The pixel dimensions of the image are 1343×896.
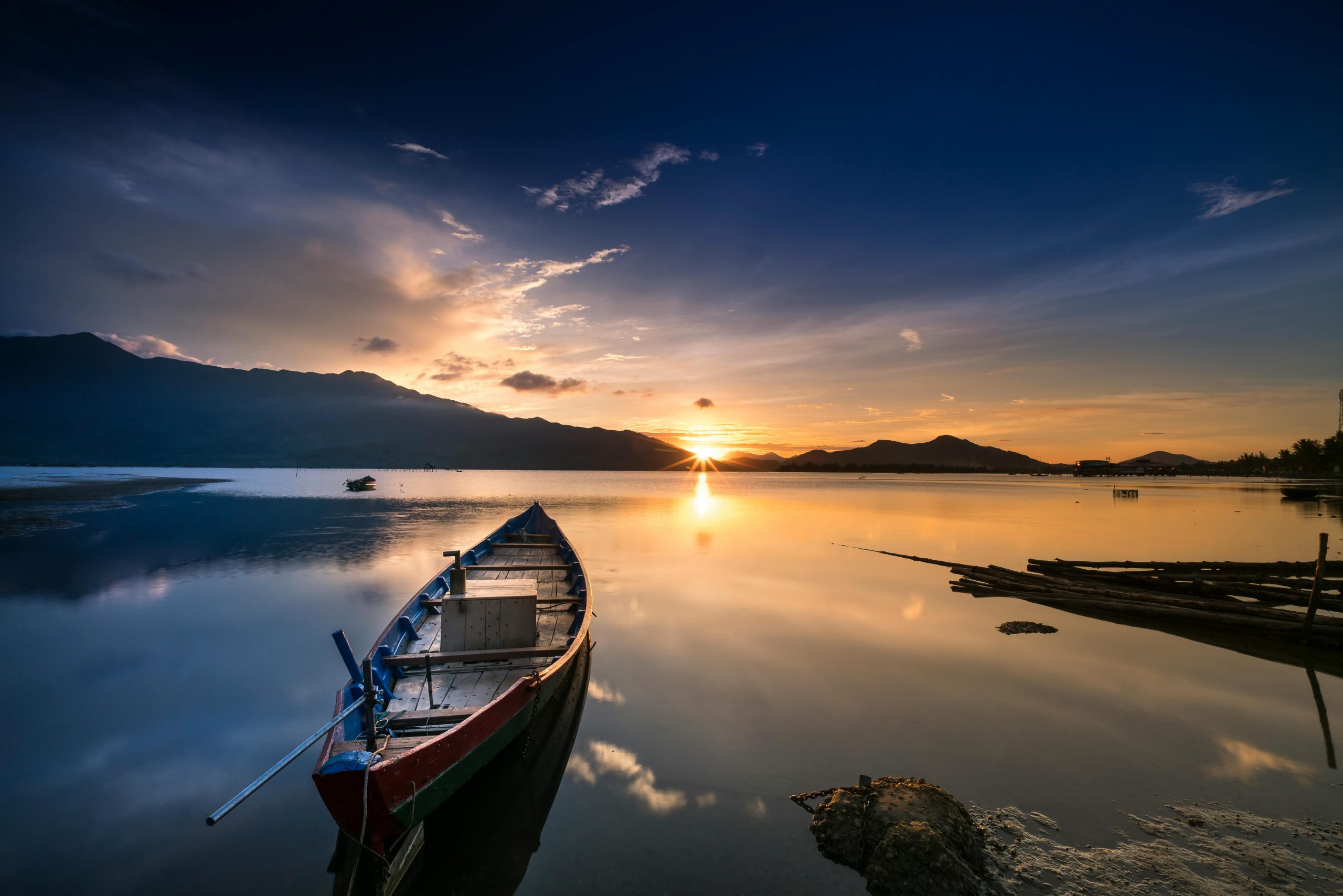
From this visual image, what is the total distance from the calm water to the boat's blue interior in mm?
1696

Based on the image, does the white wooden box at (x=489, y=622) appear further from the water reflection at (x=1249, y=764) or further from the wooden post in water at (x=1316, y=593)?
the wooden post in water at (x=1316, y=593)

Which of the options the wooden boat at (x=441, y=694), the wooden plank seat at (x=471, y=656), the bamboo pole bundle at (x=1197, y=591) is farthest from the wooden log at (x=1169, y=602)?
the wooden plank seat at (x=471, y=656)

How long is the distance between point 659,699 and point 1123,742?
8.57m

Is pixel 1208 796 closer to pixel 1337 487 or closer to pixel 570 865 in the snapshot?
pixel 570 865

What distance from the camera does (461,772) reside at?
22.2ft

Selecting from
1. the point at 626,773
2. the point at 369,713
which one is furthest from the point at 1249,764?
the point at 369,713

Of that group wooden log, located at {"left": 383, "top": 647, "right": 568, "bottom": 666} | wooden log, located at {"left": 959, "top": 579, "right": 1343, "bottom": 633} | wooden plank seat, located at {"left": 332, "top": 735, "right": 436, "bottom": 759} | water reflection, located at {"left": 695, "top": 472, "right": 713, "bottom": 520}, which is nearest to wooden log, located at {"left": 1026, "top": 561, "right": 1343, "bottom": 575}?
wooden log, located at {"left": 959, "top": 579, "right": 1343, "bottom": 633}

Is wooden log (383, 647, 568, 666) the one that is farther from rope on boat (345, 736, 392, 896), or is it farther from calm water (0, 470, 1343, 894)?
rope on boat (345, 736, 392, 896)

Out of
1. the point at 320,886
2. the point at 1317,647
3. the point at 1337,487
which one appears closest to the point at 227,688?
the point at 320,886

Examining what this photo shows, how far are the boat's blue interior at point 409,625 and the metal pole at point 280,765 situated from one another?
0.26 metres

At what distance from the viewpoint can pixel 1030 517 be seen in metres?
53.7

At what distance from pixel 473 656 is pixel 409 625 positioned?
2695 mm

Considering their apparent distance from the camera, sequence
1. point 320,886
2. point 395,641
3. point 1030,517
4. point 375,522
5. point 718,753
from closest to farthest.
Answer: point 320,886
point 718,753
point 395,641
point 375,522
point 1030,517

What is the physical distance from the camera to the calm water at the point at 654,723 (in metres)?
7.16
